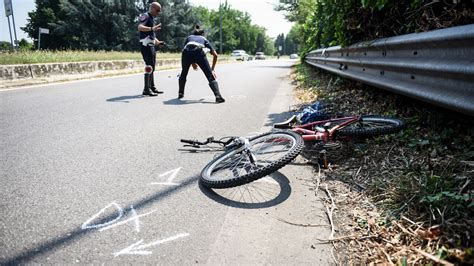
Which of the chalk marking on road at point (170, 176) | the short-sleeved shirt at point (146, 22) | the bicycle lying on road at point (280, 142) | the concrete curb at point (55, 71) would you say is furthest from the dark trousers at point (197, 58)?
the concrete curb at point (55, 71)

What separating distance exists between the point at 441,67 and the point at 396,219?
4.83 feet

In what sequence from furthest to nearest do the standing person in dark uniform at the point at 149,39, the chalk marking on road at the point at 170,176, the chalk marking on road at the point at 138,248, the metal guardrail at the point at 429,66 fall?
the standing person in dark uniform at the point at 149,39, the chalk marking on road at the point at 170,176, the metal guardrail at the point at 429,66, the chalk marking on road at the point at 138,248

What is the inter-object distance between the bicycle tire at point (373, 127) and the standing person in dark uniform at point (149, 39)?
5.66 metres

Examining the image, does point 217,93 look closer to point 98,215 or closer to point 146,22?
point 146,22

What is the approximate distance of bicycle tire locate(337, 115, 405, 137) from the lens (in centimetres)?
298

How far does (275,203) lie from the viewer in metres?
2.36

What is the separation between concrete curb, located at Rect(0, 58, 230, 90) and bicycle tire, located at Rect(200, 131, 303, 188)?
28.2ft

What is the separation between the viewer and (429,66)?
9.19ft

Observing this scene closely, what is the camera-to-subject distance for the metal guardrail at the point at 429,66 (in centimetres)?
231

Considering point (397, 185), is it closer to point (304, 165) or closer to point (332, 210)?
point (332, 210)

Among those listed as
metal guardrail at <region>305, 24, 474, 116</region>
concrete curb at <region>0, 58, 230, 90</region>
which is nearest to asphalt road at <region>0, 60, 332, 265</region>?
metal guardrail at <region>305, 24, 474, 116</region>

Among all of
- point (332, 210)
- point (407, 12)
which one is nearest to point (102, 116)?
point (332, 210)

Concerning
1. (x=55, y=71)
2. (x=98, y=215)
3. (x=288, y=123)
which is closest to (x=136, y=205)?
(x=98, y=215)

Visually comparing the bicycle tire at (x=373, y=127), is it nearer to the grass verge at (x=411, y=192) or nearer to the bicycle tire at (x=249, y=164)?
the grass verge at (x=411, y=192)
